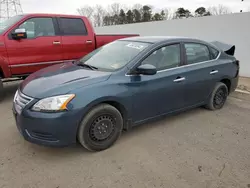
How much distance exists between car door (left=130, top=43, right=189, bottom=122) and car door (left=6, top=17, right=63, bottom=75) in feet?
9.59

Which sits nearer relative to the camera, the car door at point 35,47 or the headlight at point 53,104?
the headlight at point 53,104

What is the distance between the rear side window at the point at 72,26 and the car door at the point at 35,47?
0.80 feet

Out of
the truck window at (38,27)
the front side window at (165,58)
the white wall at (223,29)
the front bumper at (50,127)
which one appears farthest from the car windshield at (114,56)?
the white wall at (223,29)

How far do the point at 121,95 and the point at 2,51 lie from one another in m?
3.18

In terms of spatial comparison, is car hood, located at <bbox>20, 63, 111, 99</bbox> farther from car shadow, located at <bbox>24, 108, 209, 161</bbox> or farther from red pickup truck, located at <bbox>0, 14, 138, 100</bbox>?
red pickup truck, located at <bbox>0, 14, 138, 100</bbox>

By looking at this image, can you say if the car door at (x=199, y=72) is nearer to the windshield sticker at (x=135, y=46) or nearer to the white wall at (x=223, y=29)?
the windshield sticker at (x=135, y=46)

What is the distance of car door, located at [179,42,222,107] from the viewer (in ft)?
13.1

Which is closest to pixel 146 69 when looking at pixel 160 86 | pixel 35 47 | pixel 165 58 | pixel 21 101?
pixel 160 86

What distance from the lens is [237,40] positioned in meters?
7.34

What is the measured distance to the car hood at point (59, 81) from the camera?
9.32 feet

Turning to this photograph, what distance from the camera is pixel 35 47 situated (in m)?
5.17

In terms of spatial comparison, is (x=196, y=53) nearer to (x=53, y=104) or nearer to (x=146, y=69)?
(x=146, y=69)

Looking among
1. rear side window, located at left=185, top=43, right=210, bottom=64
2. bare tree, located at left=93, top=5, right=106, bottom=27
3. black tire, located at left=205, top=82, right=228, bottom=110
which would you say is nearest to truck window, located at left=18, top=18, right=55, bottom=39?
rear side window, located at left=185, top=43, right=210, bottom=64

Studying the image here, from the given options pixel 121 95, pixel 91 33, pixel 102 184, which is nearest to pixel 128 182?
pixel 102 184
